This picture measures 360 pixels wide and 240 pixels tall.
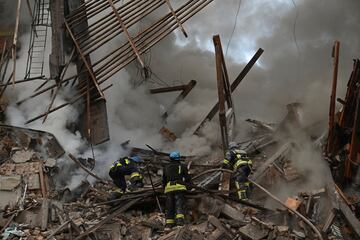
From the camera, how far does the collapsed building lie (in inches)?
411

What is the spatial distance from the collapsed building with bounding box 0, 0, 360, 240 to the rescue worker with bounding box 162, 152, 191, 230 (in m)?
0.26

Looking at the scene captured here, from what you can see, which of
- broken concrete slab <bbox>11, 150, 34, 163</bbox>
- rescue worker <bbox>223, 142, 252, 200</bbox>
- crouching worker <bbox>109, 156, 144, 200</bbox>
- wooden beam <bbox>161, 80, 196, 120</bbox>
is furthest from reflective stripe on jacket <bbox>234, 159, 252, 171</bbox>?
wooden beam <bbox>161, 80, 196, 120</bbox>

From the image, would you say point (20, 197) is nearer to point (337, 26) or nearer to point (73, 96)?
point (73, 96)

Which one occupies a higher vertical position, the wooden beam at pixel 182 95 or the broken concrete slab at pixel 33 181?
the wooden beam at pixel 182 95

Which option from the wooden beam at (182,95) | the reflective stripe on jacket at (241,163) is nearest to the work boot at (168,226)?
the reflective stripe on jacket at (241,163)

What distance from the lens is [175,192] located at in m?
10.8

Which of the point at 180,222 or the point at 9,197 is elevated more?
the point at 9,197

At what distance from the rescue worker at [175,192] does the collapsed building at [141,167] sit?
0.26 meters

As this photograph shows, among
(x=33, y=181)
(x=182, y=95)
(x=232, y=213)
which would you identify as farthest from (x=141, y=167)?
(x=182, y=95)

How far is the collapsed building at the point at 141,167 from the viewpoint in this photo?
34.2ft

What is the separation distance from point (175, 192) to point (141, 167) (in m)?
3.50

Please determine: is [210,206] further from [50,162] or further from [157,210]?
[50,162]

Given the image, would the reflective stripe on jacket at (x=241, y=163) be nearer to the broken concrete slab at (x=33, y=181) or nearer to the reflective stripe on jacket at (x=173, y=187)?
the reflective stripe on jacket at (x=173, y=187)

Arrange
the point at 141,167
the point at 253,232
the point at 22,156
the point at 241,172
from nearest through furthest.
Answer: the point at 253,232, the point at 241,172, the point at 22,156, the point at 141,167
